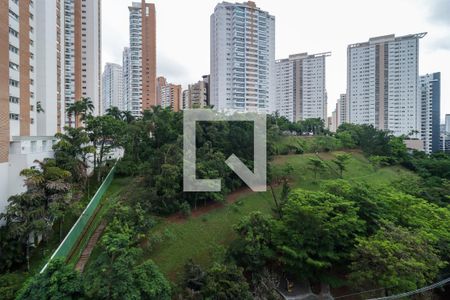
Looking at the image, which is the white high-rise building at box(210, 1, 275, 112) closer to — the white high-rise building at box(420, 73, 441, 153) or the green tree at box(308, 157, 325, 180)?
the green tree at box(308, 157, 325, 180)

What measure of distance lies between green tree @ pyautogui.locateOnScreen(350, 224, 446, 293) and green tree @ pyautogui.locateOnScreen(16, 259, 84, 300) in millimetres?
8497

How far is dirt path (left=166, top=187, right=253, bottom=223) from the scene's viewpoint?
43.0ft

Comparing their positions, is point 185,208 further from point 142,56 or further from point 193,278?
point 142,56

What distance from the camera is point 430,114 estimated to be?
44.6m

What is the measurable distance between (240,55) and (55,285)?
35.7 metres

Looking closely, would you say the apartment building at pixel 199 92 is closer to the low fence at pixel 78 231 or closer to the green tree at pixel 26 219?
the low fence at pixel 78 231

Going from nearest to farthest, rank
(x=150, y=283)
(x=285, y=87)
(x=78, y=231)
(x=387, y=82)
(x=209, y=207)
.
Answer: (x=150, y=283) → (x=78, y=231) → (x=209, y=207) → (x=387, y=82) → (x=285, y=87)

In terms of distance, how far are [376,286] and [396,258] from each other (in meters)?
2.26

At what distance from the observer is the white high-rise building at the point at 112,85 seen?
192ft

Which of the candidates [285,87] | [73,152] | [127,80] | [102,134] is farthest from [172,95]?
[73,152]

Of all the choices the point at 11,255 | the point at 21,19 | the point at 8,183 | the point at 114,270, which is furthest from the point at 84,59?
the point at 114,270

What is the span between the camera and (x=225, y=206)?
14.5 metres

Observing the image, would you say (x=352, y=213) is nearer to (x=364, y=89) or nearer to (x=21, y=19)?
(x=21, y=19)

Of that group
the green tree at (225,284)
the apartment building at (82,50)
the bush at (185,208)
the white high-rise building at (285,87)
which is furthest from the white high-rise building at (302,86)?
the green tree at (225,284)
